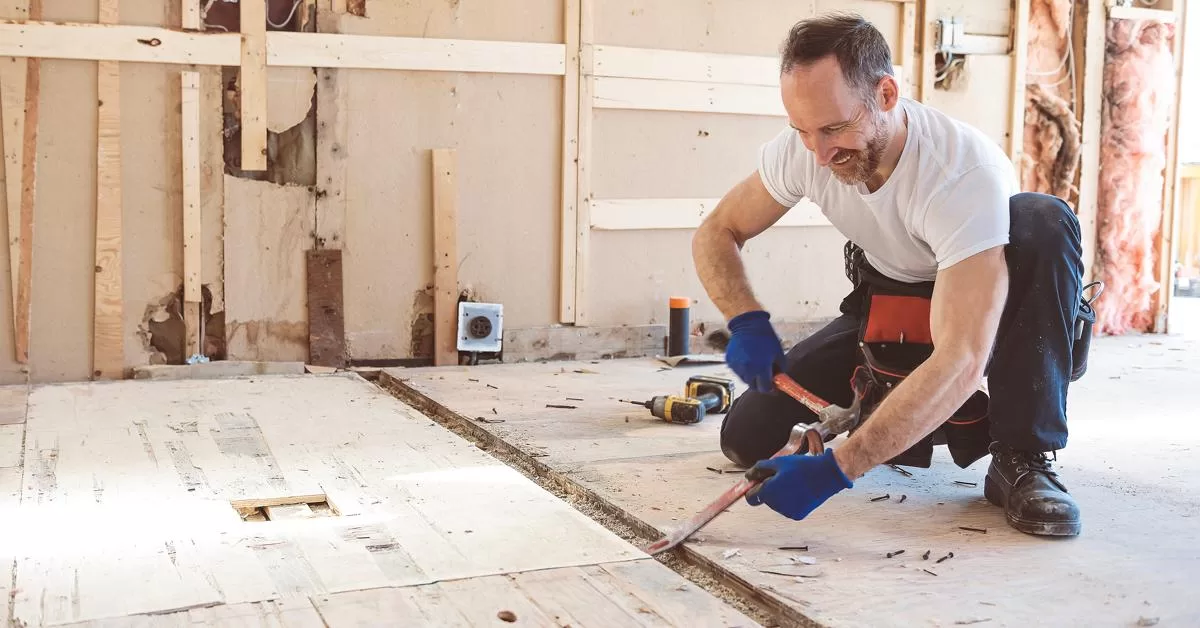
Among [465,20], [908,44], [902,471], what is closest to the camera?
[902,471]

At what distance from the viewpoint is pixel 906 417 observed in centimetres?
190

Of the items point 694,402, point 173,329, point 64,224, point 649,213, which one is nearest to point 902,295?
point 694,402

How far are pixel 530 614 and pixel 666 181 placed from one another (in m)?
3.05

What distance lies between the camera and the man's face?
6.41 feet

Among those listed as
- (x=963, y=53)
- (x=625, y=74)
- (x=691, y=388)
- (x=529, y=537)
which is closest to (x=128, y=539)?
(x=529, y=537)

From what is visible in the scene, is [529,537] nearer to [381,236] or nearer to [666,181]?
[381,236]

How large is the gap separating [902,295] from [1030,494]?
0.47 metres

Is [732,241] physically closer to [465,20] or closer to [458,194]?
[458,194]

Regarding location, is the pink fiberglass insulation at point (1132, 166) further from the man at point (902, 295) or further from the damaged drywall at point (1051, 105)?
the man at point (902, 295)

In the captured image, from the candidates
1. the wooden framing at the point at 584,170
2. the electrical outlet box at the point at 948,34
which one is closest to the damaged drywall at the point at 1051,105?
the electrical outlet box at the point at 948,34

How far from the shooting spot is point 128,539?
2.05 metres

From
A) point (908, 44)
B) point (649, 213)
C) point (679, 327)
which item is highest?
point (908, 44)

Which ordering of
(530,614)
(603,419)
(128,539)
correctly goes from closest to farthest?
(530,614) → (128,539) → (603,419)

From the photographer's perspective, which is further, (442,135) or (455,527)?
(442,135)
